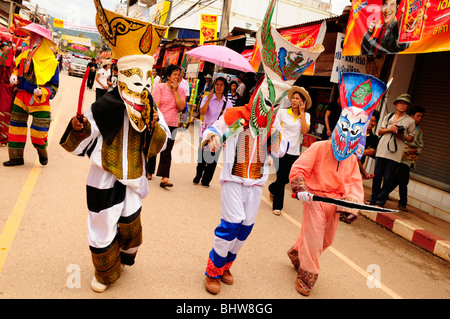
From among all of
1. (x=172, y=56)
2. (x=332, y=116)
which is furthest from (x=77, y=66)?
(x=332, y=116)

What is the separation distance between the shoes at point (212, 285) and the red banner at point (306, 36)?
703cm

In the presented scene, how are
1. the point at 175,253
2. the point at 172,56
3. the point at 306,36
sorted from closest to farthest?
1. the point at 175,253
2. the point at 306,36
3. the point at 172,56

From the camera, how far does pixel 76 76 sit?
3422 centimetres

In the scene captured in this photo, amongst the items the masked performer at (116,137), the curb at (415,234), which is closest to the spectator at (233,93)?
the curb at (415,234)

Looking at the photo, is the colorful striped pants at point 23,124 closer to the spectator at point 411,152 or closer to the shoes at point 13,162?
the shoes at point 13,162

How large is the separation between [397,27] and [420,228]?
3.65 meters

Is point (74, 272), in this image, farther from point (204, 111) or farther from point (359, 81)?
point (204, 111)

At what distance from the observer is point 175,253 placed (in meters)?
3.83

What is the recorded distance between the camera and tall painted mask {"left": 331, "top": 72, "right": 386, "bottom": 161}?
3.50m

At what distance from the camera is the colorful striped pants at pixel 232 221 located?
3.22 m

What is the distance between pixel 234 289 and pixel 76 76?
34762 millimetres

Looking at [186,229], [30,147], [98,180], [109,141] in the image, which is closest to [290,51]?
[109,141]

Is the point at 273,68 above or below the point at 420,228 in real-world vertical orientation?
above

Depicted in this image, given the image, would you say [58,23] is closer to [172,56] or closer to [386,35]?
[172,56]
